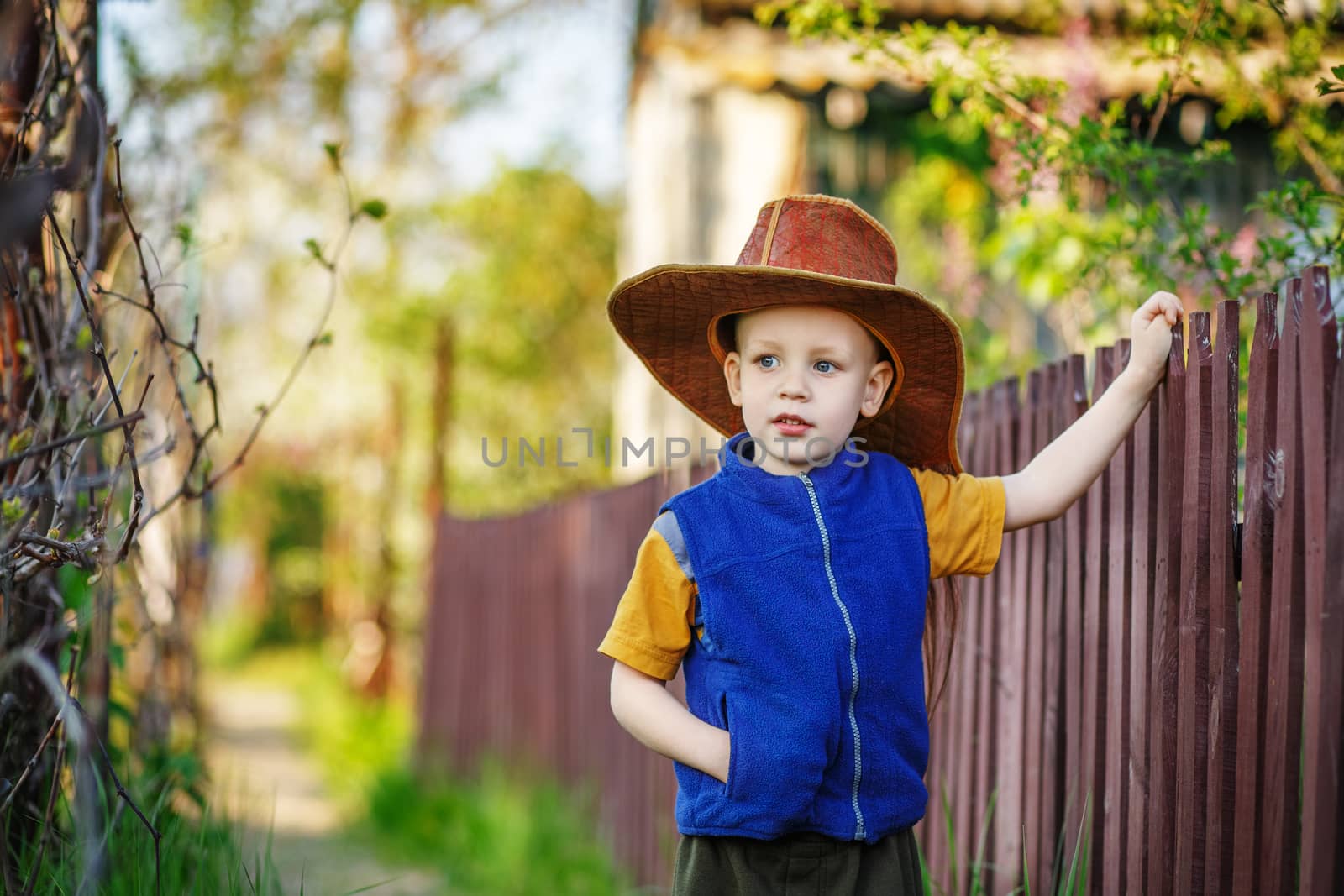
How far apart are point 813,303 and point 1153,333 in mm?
586

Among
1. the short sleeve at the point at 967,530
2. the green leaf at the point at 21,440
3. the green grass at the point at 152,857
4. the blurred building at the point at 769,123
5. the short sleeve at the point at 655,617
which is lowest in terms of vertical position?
the green grass at the point at 152,857

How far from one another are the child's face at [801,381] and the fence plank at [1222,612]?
1.90ft

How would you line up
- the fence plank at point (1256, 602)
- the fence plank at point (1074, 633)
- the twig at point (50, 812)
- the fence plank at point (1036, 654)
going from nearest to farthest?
the fence plank at point (1256, 602) → the twig at point (50, 812) → the fence plank at point (1074, 633) → the fence plank at point (1036, 654)

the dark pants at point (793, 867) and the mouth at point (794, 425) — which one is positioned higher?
the mouth at point (794, 425)

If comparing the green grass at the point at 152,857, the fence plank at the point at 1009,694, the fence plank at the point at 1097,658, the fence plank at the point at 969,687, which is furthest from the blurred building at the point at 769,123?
the fence plank at the point at 1097,658

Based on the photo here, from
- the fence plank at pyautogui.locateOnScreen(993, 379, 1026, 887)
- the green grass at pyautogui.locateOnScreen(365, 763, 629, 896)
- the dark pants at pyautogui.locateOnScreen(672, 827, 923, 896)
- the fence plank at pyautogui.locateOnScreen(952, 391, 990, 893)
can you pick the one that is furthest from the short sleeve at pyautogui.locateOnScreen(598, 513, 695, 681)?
the green grass at pyautogui.locateOnScreen(365, 763, 629, 896)

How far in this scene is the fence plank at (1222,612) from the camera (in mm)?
1982

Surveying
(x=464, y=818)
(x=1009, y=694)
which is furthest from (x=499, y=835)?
(x=1009, y=694)

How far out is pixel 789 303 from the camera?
209cm

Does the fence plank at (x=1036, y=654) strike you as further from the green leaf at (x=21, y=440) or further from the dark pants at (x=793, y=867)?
the green leaf at (x=21, y=440)

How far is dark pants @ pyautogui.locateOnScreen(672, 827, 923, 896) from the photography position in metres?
1.97

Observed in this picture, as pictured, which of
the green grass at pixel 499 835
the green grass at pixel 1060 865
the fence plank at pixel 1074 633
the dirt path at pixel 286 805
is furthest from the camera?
the green grass at pixel 499 835

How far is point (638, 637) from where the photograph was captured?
6.61 feet

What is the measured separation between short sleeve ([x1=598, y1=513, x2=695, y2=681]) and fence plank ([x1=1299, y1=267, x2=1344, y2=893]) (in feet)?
3.01
